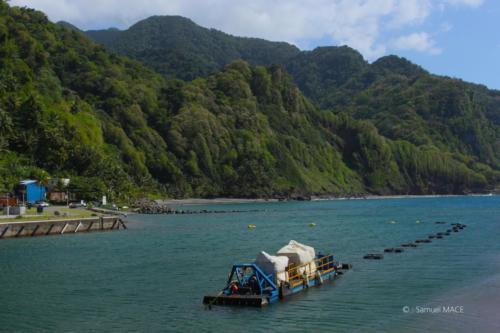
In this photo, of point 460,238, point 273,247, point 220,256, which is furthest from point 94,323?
point 460,238

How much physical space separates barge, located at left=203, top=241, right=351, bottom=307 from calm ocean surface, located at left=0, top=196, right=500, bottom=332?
2.56 ft

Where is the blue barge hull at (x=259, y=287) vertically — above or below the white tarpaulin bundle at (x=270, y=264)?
below

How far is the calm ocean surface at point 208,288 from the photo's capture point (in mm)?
31656

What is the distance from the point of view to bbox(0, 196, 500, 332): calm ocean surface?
3166 centimetres

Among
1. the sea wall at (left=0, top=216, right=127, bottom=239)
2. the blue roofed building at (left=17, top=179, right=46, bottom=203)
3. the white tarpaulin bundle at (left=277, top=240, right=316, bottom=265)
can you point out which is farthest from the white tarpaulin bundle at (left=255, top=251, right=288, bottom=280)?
the blue roofed building at (left=17, top=179, right=46, bottom=203)

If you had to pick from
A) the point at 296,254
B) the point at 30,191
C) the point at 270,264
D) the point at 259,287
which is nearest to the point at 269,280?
the point at 259,287

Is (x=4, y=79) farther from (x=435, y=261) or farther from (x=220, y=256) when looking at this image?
(x=435, y=261)

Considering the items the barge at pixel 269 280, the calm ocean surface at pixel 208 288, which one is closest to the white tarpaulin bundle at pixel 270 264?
the barge at pixel 269 280

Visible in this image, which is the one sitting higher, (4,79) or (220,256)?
(4,79)

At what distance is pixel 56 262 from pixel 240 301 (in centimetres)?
2765

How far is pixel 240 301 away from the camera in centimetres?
3456

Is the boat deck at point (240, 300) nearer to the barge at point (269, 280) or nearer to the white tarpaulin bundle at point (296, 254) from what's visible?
the barge at point (269, 280)

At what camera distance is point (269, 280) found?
3634cm

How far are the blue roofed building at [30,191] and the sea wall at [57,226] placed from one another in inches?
1206
